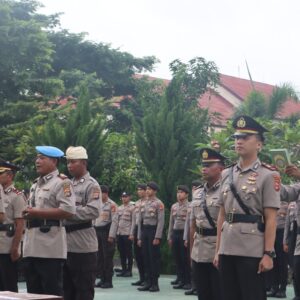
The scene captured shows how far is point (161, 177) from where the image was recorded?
15953 mm

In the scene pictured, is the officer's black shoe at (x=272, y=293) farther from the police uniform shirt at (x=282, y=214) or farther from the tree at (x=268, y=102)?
the tree at (x=268, y=102)

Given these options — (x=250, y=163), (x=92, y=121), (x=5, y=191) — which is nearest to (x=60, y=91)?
(x=92, y=121)

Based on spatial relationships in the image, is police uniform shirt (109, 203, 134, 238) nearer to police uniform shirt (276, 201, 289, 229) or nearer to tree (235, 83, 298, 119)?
police uniform shirt (276, 201, 289, 229)

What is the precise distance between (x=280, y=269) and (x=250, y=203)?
6.48 meters

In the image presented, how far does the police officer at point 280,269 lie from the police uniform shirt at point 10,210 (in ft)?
16.3

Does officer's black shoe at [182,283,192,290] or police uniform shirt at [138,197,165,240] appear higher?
police uniform shirt at [138,197,165,240]

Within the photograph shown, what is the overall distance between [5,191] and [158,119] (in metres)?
8.71

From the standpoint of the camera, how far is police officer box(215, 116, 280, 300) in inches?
219

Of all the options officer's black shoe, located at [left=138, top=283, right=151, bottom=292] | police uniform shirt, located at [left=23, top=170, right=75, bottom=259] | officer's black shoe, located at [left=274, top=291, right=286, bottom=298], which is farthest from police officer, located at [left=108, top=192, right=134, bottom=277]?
police uniform shirt, located at [left=23, top=170, right=75, bottom=259]

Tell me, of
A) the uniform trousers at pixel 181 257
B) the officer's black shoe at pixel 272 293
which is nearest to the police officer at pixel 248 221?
the officer's black shoe at pixel 272 293

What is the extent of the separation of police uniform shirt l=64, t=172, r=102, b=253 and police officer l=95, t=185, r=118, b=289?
5407 millimetres

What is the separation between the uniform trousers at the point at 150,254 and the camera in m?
12.7

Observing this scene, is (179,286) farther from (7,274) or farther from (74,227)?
(74,227)

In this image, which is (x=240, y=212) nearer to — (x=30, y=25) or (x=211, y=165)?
(x=211, y=165)
